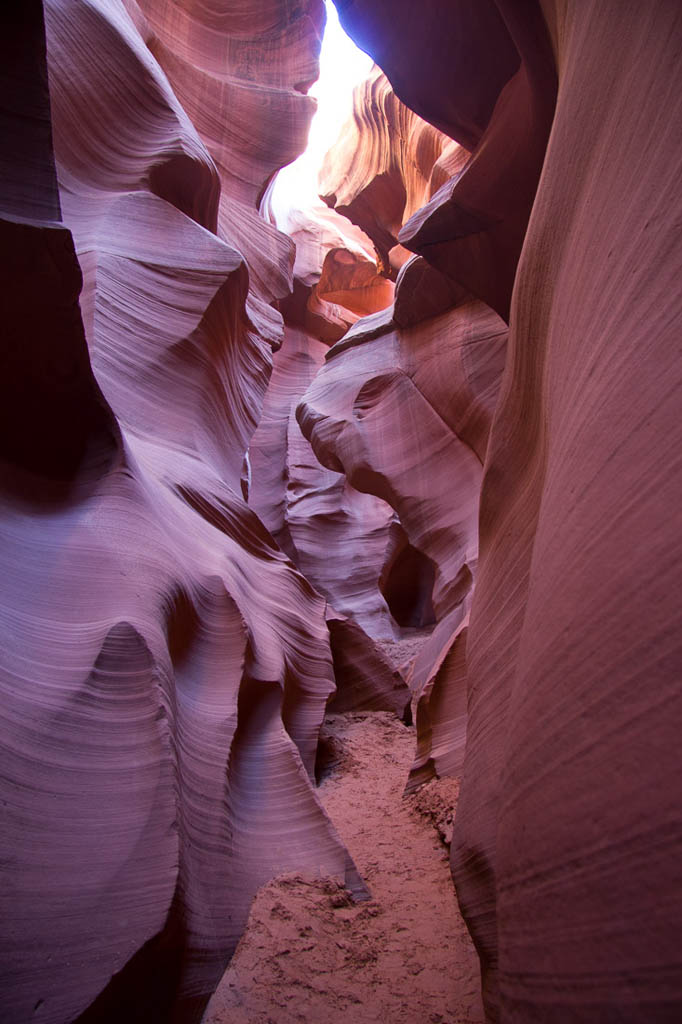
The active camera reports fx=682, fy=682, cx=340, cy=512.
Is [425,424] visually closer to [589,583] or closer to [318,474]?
[318,474]

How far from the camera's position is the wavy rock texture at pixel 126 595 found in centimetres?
179

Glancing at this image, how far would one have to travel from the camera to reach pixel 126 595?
8.08ft

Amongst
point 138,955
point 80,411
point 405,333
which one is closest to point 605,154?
point 80,411

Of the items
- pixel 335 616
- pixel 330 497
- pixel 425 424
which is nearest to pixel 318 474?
pixel 330 497

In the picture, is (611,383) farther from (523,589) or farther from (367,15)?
(367,15)

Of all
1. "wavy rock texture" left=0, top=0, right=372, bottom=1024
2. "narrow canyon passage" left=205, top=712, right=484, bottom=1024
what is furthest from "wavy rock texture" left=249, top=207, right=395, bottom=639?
"narrow canyon passage" left=205, top=712, right=484, bottom=1024

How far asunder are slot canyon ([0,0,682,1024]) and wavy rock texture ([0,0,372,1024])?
0.01m

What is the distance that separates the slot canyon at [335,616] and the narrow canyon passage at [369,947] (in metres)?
0.01

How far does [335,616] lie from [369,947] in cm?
392

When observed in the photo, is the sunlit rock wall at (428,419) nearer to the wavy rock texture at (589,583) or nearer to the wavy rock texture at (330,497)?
the wavy rock texture at (330,497)

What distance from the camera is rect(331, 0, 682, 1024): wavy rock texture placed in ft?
3.09

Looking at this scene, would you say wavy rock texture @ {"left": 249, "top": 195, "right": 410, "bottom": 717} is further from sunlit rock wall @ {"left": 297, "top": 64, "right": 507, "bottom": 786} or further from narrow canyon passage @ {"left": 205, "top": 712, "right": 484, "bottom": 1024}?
narrow canyon passage @ {"left": 205, "top": 712, "right": 484, "bottom": 1024}

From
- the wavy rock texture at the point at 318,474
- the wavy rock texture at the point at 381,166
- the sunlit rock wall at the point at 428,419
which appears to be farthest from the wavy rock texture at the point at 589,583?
the wavy rock texture at the point at 381,166

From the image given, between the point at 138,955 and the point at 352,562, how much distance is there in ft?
28.3
